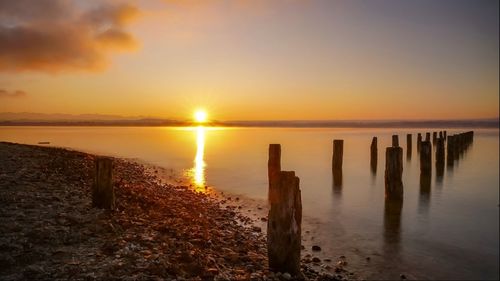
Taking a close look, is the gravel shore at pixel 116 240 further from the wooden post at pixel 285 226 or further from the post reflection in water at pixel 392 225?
the post reflection in water at pixel 392 225

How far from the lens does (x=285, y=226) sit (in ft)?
24.3

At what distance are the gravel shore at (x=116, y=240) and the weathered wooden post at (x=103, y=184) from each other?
0.27 metres

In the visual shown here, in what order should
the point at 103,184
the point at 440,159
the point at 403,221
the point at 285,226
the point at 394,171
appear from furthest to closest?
the point at 440,159 < the point at 394,171 < the point at 403,221 < the point at 103,184 < the point at 285,226

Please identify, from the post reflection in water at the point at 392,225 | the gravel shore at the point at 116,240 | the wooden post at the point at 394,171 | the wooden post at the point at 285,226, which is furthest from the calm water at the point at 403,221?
the wooden post at the point at 285,226

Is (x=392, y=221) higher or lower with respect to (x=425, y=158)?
lower

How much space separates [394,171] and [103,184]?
520 inches

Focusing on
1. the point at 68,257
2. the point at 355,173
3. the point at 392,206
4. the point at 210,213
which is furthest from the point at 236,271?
the point at 355,173

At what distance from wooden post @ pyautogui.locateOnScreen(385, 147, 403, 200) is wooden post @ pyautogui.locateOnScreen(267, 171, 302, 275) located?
11.3 metres

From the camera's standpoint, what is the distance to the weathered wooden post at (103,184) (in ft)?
31.6

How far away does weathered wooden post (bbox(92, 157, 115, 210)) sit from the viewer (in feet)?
31.6

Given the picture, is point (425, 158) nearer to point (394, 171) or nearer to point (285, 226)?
point (394, 171)

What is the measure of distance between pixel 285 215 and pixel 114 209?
5.01 m

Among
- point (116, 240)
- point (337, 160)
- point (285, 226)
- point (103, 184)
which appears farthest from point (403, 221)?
point (116, 240)

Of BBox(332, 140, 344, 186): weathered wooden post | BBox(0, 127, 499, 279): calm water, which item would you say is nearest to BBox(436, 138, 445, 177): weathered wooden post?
BBox(0, 127, 499, 279): calm water
